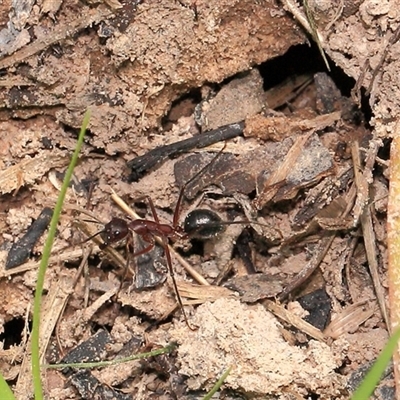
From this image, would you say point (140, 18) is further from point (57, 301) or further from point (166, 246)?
point (57, 301)

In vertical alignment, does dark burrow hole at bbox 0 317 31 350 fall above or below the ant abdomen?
below

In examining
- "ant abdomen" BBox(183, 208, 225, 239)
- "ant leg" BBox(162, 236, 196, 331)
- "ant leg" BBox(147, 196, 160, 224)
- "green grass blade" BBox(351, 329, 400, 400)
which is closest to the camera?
"green grass blade" BBox(351, 329, 400, 400)

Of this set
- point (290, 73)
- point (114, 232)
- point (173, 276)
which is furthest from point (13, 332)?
point (290, 73)

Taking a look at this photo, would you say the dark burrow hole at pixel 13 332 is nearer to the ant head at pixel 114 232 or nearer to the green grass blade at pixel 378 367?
the ant head at pixel 114 232

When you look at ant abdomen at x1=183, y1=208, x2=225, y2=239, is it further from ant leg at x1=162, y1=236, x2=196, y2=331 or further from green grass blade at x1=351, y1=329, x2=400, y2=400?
green grass blade at x1=351, y1=329, x2=400, y2=400

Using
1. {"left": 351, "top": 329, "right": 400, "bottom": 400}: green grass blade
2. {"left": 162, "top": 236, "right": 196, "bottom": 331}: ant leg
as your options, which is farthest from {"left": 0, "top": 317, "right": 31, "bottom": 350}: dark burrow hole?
{"left": 351, "top": 329, "right": 400, "bottom": 400}: green grass blade

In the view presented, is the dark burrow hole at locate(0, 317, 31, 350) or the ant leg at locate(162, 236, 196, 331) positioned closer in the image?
the ant leg at locate(162, 236, 196, 331)

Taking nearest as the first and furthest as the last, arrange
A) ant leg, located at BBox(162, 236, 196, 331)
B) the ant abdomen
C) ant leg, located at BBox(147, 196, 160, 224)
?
1. ant leg, located at BBox(162, 236, 196, 331)
2. the ant abdomen
3. ant leg, located at BBox(147, 196, 160, 224)

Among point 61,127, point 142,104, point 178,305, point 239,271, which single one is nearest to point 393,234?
point 239,271
